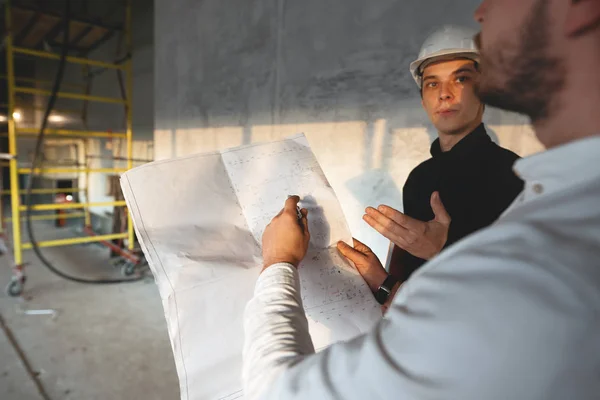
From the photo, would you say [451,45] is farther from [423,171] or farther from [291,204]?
[291,204]

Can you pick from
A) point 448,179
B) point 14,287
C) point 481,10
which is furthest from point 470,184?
point 14,287

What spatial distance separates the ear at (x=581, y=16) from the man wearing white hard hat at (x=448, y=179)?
1.49 ft

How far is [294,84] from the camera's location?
188 cm

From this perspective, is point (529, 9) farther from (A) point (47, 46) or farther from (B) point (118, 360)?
(A) point (47, 46)

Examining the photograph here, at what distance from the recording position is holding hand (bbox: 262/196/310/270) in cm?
62

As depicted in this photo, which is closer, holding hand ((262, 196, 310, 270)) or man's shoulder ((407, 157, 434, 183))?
holding hand ((262, 196, 310, 270))

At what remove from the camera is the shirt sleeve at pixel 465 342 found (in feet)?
0.93

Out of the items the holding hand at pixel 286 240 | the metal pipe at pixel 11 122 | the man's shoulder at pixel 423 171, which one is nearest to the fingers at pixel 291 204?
the holding hand at pixel 286 240

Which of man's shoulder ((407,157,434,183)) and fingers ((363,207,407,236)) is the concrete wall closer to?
man's shoulder ((407,157,434,183))

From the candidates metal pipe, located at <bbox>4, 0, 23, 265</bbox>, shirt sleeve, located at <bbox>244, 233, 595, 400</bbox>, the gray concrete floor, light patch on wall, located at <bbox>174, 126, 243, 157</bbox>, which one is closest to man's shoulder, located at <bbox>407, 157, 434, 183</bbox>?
shirt sleeve, located at <bbox>244, 233, 595, 400</bbox>

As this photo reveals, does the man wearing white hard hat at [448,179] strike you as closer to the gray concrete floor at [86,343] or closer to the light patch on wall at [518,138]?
the light patch on wall at [518,138]

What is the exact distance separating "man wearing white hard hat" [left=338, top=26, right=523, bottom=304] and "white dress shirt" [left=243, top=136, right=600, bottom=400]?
17.9 inches

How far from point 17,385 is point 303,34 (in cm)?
243

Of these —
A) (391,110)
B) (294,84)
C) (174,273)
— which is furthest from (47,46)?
(174,273)
